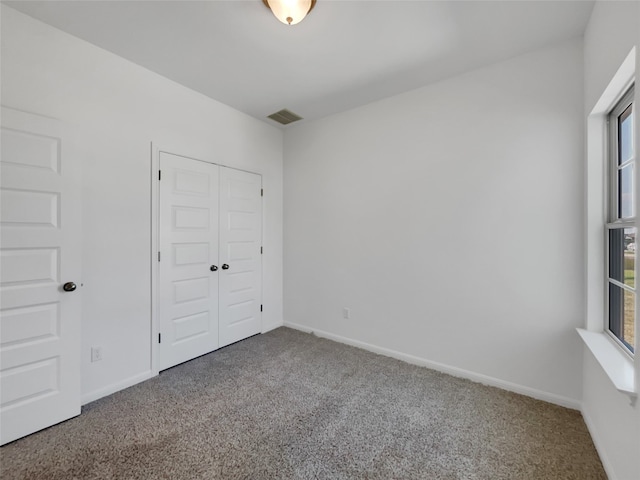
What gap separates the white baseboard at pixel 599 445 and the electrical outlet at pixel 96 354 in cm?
343

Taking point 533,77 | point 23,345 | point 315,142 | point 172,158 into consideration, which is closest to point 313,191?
point 315,142

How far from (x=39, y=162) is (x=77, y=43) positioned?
102 centimetres

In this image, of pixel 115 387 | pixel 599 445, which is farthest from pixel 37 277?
pixel 599 445

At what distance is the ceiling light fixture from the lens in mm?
1657

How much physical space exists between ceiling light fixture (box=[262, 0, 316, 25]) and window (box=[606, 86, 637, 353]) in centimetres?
196

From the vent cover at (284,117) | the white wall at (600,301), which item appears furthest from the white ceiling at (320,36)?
the vent cover at (284,117)

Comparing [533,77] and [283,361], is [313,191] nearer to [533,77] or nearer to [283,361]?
[283,361]

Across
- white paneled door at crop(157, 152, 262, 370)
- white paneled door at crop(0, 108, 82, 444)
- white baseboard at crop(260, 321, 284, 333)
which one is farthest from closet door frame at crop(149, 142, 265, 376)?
white baseboard at crop(260, 321, 284, 333)

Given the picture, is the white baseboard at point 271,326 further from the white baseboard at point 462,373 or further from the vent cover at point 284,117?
the vent cover at point 284,117

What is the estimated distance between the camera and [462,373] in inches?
100

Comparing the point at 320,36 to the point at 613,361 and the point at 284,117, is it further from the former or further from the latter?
the point at 613,361

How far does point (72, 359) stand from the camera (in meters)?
1.96

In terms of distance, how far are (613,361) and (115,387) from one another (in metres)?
3.50

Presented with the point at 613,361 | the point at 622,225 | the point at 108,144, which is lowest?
the point at 613,361
